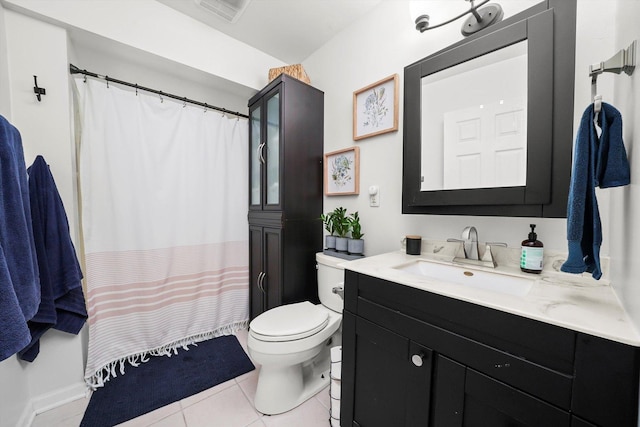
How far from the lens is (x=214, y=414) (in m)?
1.27

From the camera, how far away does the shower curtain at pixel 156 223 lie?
1.53m

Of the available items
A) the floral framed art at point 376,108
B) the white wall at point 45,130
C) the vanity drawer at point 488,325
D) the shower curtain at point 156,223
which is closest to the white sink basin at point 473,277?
the vanity drawer at point 488,325

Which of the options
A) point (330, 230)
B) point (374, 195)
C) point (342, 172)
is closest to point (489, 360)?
point (374, 195)

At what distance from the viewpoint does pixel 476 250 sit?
1098mm

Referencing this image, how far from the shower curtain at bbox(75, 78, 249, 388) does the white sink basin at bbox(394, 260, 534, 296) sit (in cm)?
155

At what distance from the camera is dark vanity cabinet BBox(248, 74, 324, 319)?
67.3 inches

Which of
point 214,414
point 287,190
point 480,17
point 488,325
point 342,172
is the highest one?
point 480,17

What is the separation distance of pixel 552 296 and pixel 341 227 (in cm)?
110

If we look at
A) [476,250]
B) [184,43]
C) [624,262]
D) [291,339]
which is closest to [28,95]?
[184,43]

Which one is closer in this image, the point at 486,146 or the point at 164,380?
the point at 486,146

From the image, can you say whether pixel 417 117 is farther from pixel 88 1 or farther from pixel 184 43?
pixel 88 1

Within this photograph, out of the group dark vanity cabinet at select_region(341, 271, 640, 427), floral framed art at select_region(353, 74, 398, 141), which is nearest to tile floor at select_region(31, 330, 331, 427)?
dark vanity cabinet at select_region(341, 271, 640, 427)

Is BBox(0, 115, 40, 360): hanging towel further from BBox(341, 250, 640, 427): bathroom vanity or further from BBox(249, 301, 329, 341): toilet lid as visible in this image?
BBox(341, 250, 640, 427): bathroom vanity

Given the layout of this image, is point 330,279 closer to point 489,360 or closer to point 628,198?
point 489,360
